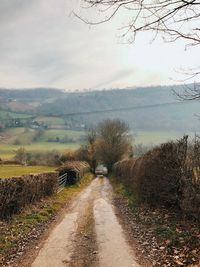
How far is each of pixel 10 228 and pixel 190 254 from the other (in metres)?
7.63

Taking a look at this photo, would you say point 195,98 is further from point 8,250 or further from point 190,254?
point 8,250

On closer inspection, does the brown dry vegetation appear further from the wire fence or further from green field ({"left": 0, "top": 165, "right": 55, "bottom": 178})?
the wire fence

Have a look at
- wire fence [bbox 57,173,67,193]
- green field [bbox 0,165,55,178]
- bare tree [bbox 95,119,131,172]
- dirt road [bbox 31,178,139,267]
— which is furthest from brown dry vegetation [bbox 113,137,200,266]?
bare tree [bbox 95,119,131,172]

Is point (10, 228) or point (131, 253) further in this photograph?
point (10, 228)

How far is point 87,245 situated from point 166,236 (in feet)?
8.35

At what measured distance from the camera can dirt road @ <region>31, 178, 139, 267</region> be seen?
38.4ft

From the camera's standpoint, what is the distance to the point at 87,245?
13906 millimetres

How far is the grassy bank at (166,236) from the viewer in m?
11.4

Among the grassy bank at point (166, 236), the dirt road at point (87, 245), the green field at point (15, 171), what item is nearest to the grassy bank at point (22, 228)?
the dirt road at point (87, 245)

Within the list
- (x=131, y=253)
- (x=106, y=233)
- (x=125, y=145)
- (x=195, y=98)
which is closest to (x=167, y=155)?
(x=106, y=233)

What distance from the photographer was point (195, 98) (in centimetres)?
845

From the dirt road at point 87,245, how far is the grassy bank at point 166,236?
0.59 m

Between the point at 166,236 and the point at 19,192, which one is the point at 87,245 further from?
the point at 19,192

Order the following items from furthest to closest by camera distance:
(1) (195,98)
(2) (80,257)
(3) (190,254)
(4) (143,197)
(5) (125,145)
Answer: (5) (125,145) → (4) (143,197) → (2) (80,257) → (3) (190,254) → (1) (195,98)
